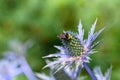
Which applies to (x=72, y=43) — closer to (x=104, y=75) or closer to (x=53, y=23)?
(x=104, y=75)

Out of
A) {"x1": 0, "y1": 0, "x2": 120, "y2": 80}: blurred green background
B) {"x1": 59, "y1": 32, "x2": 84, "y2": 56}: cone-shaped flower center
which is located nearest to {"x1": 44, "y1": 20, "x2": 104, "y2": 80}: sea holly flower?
{"x1": 59, "y1": 32, "x2": 84, "y2": 56}: cone-shaped flower center

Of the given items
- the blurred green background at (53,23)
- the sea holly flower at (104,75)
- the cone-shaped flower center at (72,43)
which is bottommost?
the sea holly flower at (104,75)

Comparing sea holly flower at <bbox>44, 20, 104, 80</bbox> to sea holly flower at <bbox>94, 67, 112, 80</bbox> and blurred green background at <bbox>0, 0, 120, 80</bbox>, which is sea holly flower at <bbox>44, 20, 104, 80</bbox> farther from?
blurred green background at <bbox>0, 0, 120, 80</bbox>

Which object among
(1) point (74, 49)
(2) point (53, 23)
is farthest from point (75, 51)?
(2) point (53, 23)

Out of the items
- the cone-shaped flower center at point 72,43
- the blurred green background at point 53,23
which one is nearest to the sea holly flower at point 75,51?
the cone-shaped flower center at point 72,43

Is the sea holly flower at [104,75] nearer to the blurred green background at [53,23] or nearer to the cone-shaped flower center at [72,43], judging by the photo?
the cone-shaped flower center at [72,43]

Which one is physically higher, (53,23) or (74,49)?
(53,23)
